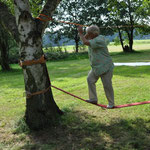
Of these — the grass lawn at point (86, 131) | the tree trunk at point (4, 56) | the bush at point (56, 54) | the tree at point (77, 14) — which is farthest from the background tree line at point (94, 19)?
the grass lawn at point (86, 131)

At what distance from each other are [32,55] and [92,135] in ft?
6.47

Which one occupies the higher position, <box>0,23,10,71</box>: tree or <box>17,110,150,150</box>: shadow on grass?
<box>0,23,10,71</box>: tree

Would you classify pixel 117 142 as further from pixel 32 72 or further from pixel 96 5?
pixel 96 5

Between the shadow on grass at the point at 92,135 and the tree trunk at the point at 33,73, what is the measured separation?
29 cm

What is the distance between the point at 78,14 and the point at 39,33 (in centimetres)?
3721

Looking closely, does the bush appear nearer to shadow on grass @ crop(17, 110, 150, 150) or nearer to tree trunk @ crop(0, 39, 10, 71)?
tree trunk @ crop(0, 39, 10, 71)

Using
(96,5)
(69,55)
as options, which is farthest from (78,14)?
(69,55)

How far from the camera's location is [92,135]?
13.6 ft

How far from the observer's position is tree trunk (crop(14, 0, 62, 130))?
14.1 ft

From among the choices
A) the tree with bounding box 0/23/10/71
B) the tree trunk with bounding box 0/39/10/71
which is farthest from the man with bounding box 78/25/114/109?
the tree trunk with bounding box 0/39/10/71

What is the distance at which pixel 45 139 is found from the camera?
4113 mm

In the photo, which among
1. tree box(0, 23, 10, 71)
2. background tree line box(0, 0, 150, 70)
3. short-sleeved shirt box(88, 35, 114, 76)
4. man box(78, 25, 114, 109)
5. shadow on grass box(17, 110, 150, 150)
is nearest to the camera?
shadow on grass box(17, 110, 150, 150)

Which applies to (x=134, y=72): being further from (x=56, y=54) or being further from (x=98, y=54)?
(x=56, y=54)

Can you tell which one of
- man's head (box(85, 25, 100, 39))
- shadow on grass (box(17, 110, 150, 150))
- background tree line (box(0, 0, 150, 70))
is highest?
background tree line (box(0, 0, 150, 70))
